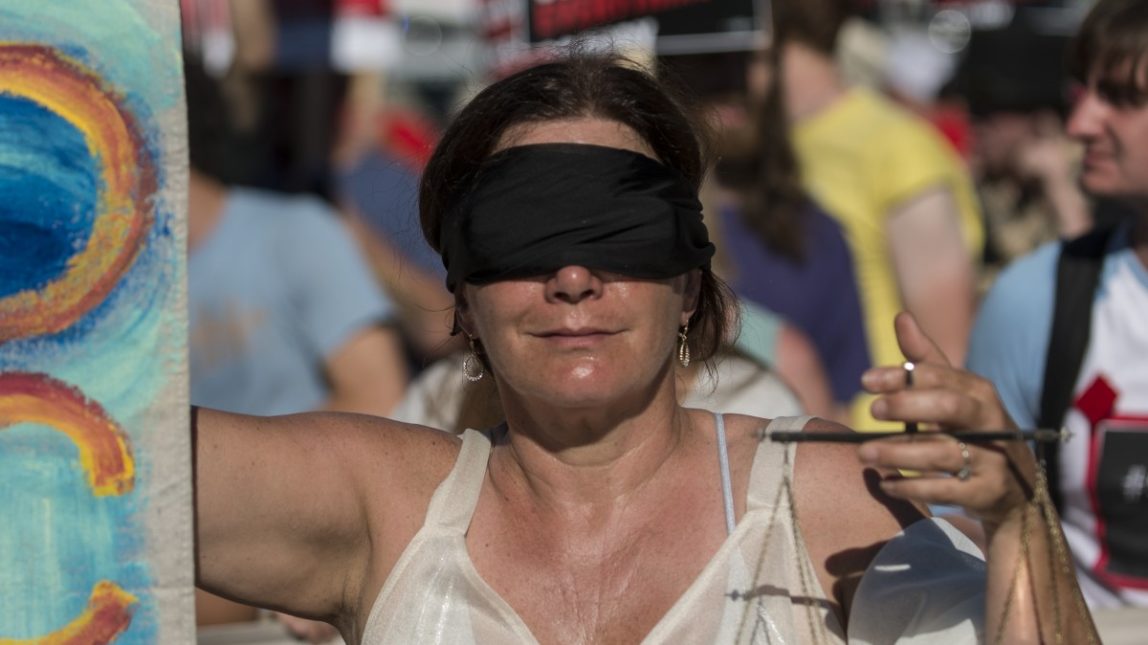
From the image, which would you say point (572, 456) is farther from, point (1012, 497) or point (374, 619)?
point (1012, 497)

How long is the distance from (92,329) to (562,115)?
2.67 ft

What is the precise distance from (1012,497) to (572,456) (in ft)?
2.47

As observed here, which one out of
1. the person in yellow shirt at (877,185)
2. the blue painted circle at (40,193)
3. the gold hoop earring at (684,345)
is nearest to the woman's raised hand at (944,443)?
the gold hoop earring at (684,345)

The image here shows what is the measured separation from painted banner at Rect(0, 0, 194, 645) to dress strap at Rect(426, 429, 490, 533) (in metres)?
0.43

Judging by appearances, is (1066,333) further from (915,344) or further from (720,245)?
(915,344)

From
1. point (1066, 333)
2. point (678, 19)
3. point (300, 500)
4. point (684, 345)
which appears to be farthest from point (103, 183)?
point (678, 19)

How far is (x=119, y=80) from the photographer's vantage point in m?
2.53

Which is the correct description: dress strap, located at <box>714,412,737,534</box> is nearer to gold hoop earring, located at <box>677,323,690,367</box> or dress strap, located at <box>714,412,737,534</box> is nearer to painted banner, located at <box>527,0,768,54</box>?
gold hoop earring, located at <box>677,323,690,367</box>

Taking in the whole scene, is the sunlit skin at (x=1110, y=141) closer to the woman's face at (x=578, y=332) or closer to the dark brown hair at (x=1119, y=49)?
the dark brown hair at (x=1119, y=49)

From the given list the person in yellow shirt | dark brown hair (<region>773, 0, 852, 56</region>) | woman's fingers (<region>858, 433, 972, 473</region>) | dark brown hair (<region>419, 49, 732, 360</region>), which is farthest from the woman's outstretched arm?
dark brown hair (<region>773, 0, 852, 56</region>)

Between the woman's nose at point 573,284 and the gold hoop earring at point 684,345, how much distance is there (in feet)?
1.06

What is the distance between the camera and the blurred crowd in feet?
13.7

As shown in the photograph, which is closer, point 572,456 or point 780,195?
point 572,456

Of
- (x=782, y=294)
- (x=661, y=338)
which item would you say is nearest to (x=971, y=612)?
(x=661, y=338)
